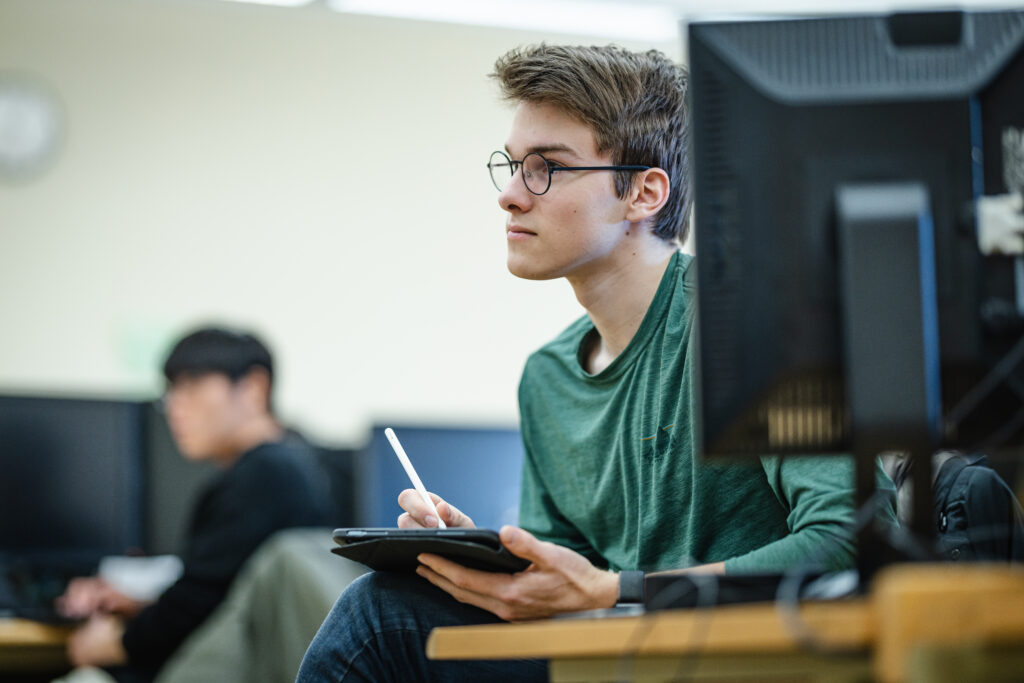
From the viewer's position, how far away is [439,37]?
454cm

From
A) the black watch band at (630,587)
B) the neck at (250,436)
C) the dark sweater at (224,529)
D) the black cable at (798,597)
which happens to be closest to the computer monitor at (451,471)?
the dark sweater at (224,529)

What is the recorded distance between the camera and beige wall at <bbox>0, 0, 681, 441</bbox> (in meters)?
4.22

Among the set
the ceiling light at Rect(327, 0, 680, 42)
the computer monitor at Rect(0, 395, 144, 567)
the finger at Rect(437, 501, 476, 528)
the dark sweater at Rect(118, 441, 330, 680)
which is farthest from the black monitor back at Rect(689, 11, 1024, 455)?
the ceiling light at Rect(327, 0, 680, 42)

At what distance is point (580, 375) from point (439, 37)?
309 cm

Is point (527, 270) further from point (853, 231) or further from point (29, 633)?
point (29, 633)

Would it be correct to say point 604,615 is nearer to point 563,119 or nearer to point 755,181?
point 755,181

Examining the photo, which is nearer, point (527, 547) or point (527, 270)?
point (527, 547)

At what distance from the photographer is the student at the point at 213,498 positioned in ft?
9.18

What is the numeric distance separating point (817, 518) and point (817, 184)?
38 centimetres

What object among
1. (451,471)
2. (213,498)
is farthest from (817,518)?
(213,498)

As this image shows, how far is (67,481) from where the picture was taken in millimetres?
3062

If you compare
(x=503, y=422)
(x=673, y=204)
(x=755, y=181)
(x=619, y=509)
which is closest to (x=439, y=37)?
(x=503, y=422)

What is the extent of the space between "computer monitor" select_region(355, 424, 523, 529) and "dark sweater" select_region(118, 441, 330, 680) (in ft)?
0.95

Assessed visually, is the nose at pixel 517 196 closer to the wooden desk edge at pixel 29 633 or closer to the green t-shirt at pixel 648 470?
the green t-shirt at pixel 648 470
